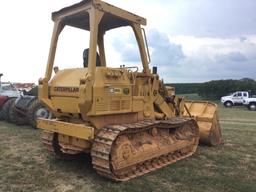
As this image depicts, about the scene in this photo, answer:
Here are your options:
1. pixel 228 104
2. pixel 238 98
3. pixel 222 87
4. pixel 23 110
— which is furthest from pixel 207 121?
pixel 222 87

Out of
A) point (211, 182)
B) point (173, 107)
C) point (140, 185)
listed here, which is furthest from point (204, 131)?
point (140, 185)

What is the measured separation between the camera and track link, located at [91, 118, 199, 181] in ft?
20.7

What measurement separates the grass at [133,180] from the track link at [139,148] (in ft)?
0.73

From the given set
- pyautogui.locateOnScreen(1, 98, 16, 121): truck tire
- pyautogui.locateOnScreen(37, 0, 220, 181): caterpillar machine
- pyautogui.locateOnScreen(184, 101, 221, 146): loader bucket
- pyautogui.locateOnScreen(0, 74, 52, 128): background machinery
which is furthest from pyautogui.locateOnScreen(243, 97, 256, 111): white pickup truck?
pyautogui.locateOnScreen(37, 0, 220, 181): caterpillar machine

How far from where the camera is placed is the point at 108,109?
22.1 ft

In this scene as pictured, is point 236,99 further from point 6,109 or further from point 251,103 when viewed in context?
point 6,109

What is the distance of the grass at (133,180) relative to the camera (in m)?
6.27

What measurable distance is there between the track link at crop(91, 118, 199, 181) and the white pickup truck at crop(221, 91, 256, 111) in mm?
27152

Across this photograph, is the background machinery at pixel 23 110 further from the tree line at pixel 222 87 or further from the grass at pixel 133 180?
the tree line at pixel 222 87

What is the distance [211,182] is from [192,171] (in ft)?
2.49

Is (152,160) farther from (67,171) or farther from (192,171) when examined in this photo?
(67,171)

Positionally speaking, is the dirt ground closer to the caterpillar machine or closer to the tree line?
the caterpillar machine

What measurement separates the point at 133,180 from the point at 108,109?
1.43 metres

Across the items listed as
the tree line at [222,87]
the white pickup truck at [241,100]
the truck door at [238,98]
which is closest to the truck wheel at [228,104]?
the white pickup truck at [241,100]
